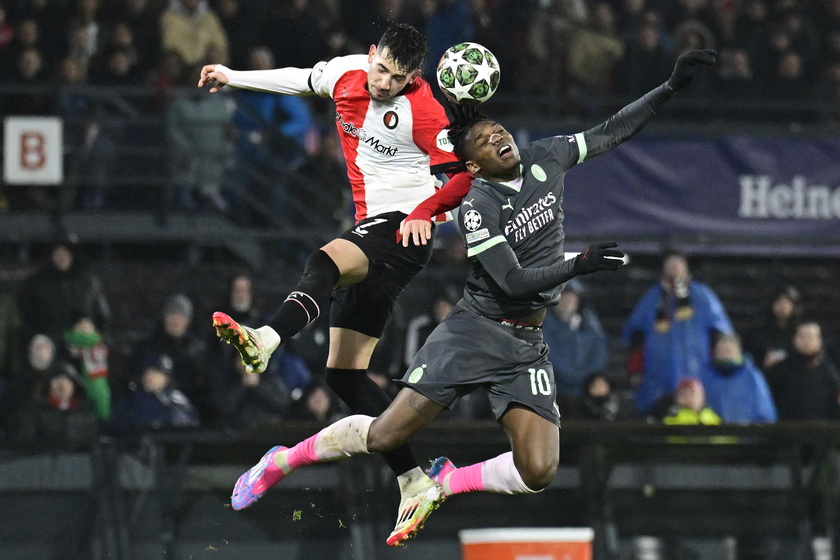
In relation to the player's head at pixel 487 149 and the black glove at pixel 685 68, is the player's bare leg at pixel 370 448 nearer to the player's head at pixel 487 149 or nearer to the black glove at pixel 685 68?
the player's head at pixel 487 149

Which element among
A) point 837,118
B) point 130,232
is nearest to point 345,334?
point 130,232

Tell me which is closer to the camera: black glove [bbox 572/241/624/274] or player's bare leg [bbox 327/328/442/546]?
black glove [bbox 572/241/624/274]

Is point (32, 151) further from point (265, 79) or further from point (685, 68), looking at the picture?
point (685, 68)

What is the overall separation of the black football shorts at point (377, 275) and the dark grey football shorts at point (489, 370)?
1.65ft

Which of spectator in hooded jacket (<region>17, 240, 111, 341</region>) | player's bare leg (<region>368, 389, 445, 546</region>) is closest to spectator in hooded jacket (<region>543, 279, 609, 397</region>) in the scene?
spectator in hooded jacket (<region>17, 240, 111, 341</region>)

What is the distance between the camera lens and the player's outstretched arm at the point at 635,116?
642cm

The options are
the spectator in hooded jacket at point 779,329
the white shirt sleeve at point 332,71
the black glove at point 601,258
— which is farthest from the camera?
the spectator in hooded jacket at point 779,329

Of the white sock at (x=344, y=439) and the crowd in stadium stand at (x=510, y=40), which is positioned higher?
the crowd in stadium stand at (x=510, y=40)

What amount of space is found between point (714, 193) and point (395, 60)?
20.4 ft

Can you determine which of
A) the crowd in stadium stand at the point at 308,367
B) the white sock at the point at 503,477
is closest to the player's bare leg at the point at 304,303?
the white sock at the point at 503,477

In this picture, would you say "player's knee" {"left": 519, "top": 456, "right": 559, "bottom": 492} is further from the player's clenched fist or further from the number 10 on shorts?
the player's clenched fist

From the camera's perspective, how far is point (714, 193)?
12.2 meters

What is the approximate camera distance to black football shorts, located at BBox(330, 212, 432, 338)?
6.73m

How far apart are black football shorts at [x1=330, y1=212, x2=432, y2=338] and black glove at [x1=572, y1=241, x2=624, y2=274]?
1.29 meters
